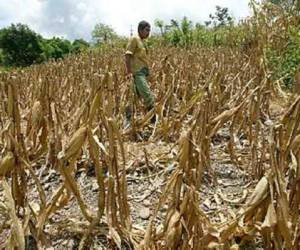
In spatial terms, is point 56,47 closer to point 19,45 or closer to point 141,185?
point 19,45

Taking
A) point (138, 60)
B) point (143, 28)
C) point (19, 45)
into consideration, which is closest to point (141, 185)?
point (138, 60)

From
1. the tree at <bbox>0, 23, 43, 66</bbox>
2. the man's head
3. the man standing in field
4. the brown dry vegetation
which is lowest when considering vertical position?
the brown dry vegetation

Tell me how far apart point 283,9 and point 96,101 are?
4.95 meters

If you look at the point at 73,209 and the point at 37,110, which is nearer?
the point at 73,209

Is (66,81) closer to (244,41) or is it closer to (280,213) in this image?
(244,41)

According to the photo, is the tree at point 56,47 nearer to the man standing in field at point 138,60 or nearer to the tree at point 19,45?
the tree at point 19,45

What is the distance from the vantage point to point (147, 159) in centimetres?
331

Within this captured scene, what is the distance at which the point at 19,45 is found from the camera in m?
25.5

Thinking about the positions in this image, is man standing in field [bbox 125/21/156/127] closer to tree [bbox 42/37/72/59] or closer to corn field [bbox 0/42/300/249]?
corn field [bbox 0/42/300/249]

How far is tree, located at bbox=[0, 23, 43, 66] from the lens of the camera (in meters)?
25.4

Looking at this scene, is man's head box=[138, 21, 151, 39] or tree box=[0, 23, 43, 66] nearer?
man's head box=[138, 21, 151, 39]

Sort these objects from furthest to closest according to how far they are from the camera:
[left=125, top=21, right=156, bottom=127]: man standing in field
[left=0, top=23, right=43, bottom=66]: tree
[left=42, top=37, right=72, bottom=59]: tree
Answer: [left=42, top=37, right=72, bottom=59]: tree → [left=0, top=23, right=43, bottom=66]: tree → [left=125, top=21, right=156, bottom=127]: man standing in field

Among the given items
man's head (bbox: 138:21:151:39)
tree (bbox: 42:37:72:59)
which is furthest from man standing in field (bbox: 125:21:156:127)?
tree (bbox: 42:37:72:59)

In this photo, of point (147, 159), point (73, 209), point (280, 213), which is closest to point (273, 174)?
point (280, 213)
